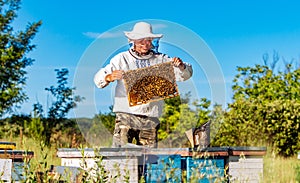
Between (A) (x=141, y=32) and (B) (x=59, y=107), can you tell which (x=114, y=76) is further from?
(B) (x=59, y=107)

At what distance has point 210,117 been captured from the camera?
21.5 ft

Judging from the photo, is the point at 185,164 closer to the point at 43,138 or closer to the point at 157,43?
the point at 157,43

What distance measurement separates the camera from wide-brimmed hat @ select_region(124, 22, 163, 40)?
5648mm

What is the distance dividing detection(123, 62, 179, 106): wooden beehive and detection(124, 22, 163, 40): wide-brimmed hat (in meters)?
0.35

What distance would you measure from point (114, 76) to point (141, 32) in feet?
1.87

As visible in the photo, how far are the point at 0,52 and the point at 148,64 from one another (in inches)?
336

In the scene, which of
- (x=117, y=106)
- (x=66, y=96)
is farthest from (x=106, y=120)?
(x=66, y=96)

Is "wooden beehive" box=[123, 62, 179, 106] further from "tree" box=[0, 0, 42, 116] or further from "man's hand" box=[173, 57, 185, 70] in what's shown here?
"tree" box=[0, 0, 42, 116]

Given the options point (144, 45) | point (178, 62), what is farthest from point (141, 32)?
point (178, 62)

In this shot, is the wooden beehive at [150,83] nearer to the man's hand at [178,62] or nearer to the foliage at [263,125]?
the man's hand at [178,62]

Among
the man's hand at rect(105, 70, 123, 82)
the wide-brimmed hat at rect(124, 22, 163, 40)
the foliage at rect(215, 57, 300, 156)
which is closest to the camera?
the man's hand at rect(105, 70, 123, 82)

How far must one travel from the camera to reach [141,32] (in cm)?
570

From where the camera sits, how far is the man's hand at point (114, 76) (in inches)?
213

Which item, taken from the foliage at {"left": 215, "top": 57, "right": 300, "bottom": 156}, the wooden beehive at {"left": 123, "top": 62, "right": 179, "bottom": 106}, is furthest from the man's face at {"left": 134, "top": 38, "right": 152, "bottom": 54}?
the foliage at {"left": 215, "top": 57, "right": 300, "bottom": 156}
